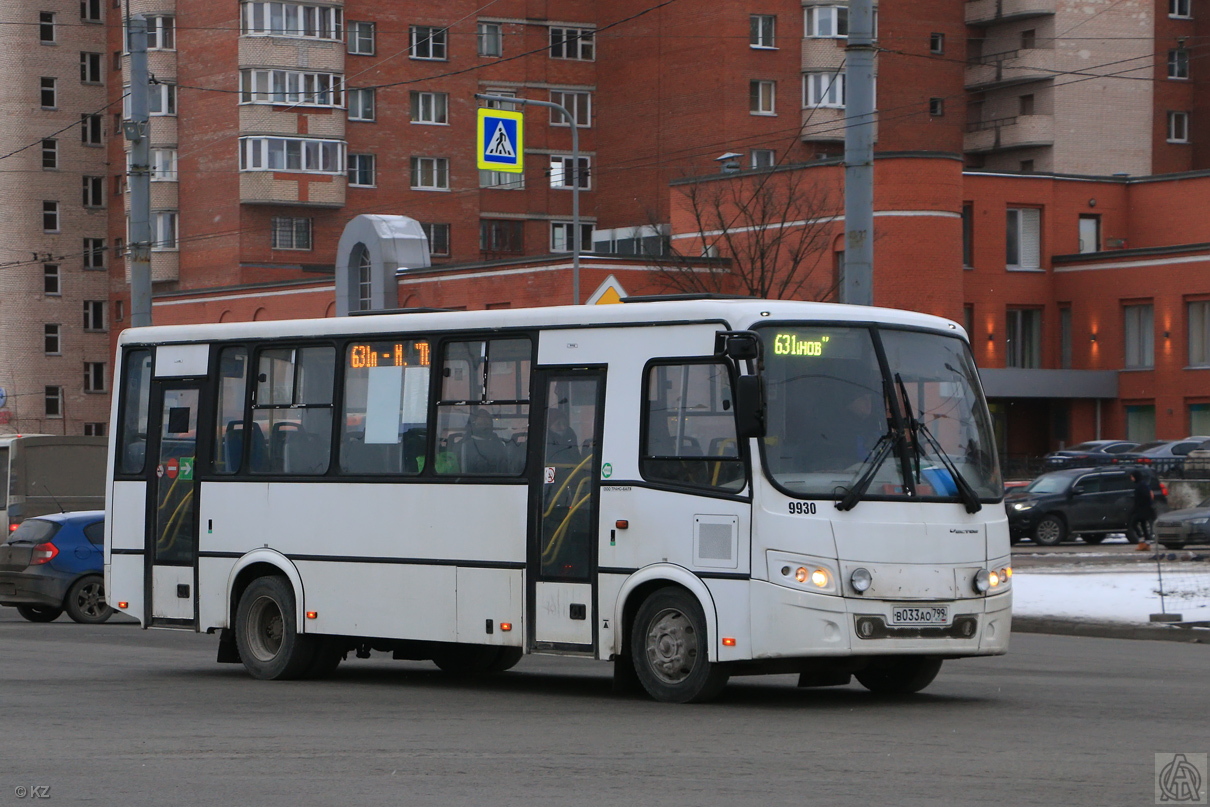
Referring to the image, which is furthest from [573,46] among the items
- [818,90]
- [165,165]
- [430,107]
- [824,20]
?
[165,165]

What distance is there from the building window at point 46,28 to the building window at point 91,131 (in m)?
3.73

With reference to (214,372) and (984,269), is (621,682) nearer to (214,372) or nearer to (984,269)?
(214,372)

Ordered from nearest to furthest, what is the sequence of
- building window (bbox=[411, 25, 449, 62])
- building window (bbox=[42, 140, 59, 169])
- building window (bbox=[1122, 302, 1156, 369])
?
1. building window (bbox=[1122, 302, 1156, 369])
2. building window (bbox=[411, 25, 449, 62])
3. building window (bbox=[42, 140, 59, 169])

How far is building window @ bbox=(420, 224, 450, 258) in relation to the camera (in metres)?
81.3

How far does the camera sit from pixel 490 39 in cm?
8231

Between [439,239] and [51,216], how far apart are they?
787 inches

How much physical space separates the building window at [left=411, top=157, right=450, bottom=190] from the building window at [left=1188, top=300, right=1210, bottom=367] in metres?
33.3

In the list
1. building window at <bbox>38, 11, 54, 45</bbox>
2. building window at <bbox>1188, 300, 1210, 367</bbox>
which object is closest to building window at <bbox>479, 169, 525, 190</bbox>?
building window at <bbox>38, 11, 54, 45</bbox>

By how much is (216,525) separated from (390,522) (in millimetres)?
1976

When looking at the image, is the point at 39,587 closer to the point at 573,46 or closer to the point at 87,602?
the point at 87,602

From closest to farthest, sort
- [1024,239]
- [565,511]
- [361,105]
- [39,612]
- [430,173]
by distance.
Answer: [565,511] < [39,612] < [1024,239] < [361,105] < [430,173]

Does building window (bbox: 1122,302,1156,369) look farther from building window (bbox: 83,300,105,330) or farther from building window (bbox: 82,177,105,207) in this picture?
building window (bbox: 83,300,105,330)

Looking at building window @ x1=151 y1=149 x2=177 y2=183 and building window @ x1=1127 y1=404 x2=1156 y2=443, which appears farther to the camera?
building window @ x1=151 y1=149 x2=177 y2=183

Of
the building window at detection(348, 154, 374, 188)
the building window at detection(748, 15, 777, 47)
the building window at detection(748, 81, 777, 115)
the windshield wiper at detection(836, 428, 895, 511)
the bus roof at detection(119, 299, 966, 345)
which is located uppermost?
the building window at detection(748, 15, 777, 47)
